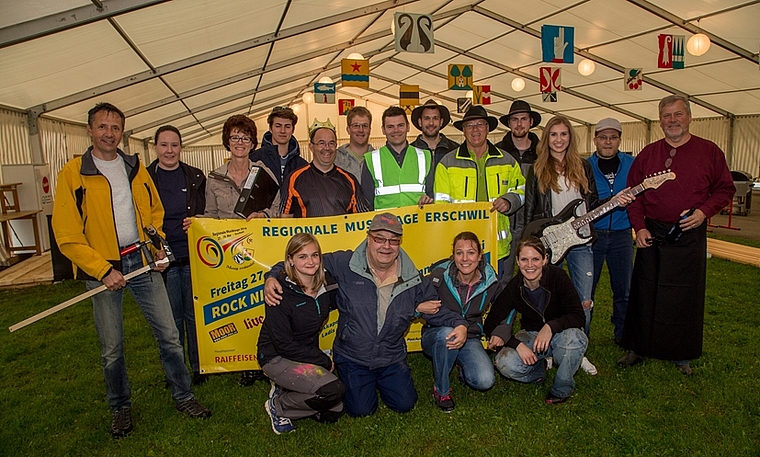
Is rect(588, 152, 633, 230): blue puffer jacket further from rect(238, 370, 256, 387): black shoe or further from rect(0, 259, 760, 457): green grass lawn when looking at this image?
rect(238, 370, 256, 387): black shoe

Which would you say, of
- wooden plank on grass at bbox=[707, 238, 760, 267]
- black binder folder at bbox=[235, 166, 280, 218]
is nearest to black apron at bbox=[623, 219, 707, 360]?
black binder folder at bbox=[235, 166, 280, 218]

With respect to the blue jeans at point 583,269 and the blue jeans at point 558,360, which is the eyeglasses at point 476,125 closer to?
the blue jeans at point 583,269

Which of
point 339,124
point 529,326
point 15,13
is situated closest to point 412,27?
point 15,13

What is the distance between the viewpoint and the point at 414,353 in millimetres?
4621

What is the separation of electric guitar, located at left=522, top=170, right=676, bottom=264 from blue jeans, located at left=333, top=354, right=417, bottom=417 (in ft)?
5.09

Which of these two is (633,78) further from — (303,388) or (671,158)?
(303,388)

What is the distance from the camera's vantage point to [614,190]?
4.38m

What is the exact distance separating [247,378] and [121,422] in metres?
1.00

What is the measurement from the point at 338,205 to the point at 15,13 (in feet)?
17.2

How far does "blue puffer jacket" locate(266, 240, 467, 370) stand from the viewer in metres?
3.34

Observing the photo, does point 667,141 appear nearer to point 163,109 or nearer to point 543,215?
point 543,215

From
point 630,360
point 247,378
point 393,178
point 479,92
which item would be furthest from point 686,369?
point 479,92

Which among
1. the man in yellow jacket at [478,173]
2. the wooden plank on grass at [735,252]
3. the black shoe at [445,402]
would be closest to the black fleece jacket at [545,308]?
the black shoe at [445,402]

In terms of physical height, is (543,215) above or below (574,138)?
below
